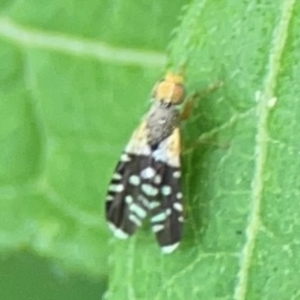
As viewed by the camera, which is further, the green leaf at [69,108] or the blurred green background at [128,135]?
the green leaf at [69,108]

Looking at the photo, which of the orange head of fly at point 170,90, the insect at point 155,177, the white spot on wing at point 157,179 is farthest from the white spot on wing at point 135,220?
the orange head of fly at point 170,90

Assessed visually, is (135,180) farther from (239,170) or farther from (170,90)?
(239,170)

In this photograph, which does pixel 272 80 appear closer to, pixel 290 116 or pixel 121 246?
pixel 290 116

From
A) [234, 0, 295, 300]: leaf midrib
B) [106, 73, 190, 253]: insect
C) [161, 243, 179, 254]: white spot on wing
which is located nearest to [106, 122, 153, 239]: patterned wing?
[106, 73, 190, 253]: insect

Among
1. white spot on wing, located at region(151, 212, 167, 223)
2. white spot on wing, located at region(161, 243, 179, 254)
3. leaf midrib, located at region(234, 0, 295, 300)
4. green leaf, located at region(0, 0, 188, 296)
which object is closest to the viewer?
leaf midrib, located at region(234, 0, 295, 300)

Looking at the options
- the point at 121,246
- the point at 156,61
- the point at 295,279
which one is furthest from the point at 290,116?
the point at 156,61

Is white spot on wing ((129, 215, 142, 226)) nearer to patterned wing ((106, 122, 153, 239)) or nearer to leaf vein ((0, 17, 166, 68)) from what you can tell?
patterned wing ((106, 122, 153, 239))

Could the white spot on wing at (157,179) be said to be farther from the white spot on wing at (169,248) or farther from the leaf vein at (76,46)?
the leaf vein at (76,46)
